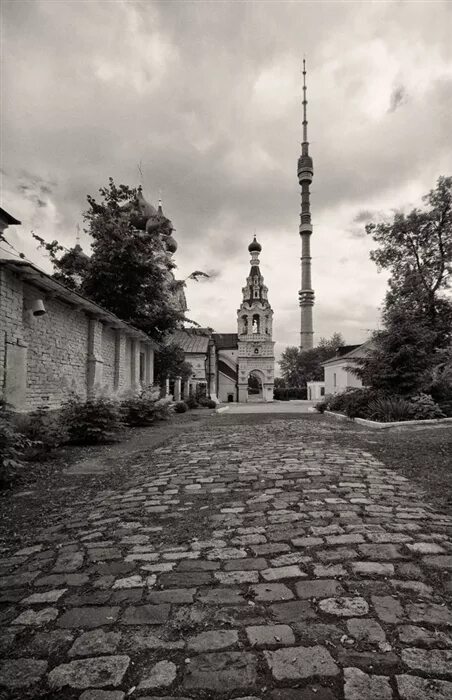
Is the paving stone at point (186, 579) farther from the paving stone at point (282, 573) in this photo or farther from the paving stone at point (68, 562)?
the paving stone at point (68, 562)

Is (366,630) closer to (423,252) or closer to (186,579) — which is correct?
(186,579)

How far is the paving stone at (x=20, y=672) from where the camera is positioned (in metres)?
1.88

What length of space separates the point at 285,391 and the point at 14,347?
2148 inches

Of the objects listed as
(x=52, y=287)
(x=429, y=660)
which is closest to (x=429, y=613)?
(x=429, y=660)

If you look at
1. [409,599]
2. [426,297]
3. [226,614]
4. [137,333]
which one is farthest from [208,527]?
[426,297]

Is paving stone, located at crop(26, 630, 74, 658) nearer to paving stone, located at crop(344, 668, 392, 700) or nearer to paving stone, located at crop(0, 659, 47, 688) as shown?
paving stone, located at crop(0, 659, 47, 688)

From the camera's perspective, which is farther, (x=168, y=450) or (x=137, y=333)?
(x=137, y=333)

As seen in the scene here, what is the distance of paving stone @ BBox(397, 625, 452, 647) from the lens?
2.07 m

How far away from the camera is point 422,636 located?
2.12 m

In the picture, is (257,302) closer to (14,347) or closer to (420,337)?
(420,337)

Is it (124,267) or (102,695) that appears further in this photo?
(124,267)

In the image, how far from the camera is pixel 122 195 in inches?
877

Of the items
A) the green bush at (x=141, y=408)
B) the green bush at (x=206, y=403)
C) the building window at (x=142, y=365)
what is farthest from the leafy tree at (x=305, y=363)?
the green bush at (x=141, y=408)

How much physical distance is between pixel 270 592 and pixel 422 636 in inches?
36.1
